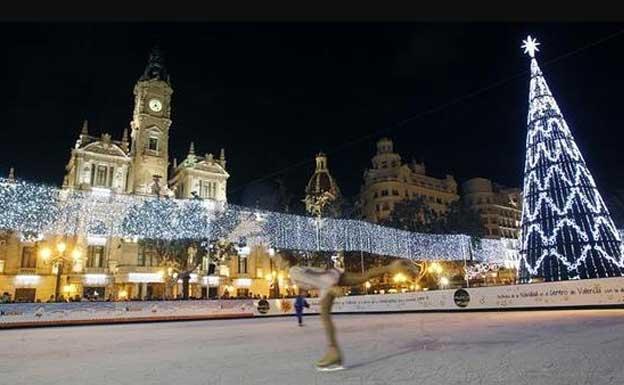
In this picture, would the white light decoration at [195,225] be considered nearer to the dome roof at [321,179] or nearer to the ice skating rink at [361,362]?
the ice skating rink at [361,362]

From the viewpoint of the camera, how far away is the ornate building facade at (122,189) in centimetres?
4791

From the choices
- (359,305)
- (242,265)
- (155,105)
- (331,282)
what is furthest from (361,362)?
(155,105)

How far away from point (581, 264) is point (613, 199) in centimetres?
3652

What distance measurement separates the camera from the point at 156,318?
29312 mm

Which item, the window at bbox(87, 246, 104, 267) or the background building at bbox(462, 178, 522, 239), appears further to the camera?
the background building at bbox(462, 178, 522, 239)

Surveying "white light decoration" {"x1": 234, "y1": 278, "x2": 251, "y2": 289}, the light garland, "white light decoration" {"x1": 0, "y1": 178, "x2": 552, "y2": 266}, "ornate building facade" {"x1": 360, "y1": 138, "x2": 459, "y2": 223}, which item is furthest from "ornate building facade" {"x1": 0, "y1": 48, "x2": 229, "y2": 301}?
"ornate building facade" {"x1": 360, "y1": 138, "x2": 459, "y2": 223}

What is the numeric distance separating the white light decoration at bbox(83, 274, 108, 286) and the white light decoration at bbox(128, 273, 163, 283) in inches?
111

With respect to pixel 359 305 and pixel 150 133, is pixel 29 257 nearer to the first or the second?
pixel 150 133

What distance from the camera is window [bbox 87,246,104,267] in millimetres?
51000

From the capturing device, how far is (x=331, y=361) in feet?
22.4

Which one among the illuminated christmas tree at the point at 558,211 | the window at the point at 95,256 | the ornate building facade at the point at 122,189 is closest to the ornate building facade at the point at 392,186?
the ornate building facade at the point at 122,189

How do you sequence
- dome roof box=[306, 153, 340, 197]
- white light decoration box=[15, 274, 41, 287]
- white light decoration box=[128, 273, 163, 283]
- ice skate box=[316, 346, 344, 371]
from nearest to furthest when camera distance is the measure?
1. ice skate box=[316, 346, 344, 371]
2. white light decoration box=[15, 274, 41, 287]
3. white light decoration box=[128, 273, 163, 283]
4. dome roof box=[306, 153, 340, 197]

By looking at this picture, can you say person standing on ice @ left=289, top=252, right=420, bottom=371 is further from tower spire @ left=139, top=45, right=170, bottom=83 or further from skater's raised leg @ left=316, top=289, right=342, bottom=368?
tower spire @ left=139, top=45, right=170, bottom=83

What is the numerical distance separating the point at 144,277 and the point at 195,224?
22.1m
